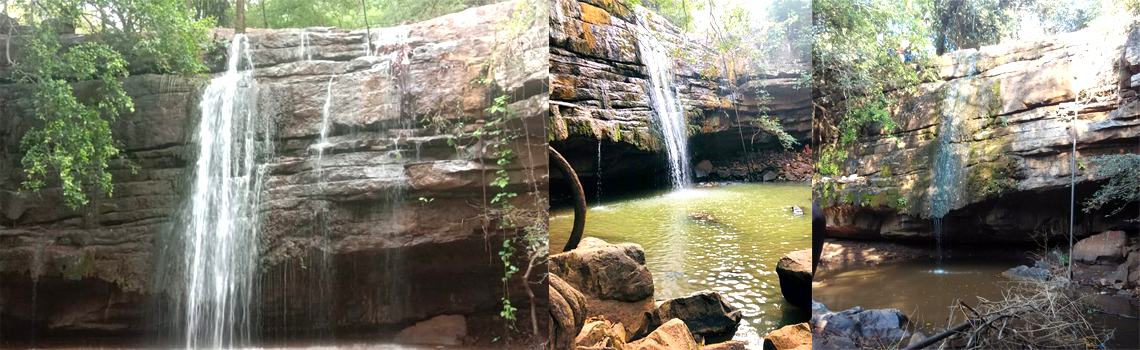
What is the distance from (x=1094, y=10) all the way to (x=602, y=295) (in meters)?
2.25

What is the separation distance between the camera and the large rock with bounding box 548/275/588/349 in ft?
7.41

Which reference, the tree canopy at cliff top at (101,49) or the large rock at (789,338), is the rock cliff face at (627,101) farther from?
the large rock at (789,338)

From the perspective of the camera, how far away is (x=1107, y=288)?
238cm

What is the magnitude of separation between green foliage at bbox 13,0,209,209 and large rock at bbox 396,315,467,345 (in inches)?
52.2

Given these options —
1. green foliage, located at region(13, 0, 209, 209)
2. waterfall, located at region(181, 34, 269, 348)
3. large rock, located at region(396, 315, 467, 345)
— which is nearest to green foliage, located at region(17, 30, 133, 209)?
green foliage, located at region(13, 0, 209, 209)

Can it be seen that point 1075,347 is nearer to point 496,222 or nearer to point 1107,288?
point 1107,288

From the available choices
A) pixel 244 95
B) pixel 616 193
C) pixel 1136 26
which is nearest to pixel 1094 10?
pixel 1136 26

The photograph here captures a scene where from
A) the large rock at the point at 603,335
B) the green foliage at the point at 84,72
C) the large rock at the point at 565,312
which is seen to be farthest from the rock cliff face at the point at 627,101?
the green foliage at the point at 84,72

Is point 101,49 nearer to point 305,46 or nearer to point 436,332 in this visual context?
point 305,46

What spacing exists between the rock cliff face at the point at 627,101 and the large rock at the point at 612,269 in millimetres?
231

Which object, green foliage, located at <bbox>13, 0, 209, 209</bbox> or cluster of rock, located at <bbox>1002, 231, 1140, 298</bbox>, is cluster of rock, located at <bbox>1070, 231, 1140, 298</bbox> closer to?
cluster of rock, located at <bbox>1002, 231, 1140, 298</bbox>

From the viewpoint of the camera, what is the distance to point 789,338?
226cm

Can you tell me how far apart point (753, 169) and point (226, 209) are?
1.96 meters

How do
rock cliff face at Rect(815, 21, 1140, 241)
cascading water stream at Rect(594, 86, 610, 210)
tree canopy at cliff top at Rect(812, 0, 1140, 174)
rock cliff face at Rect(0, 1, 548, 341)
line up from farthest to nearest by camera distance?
tree canopy at cliff top at Rect(812, 0, 1140, 174) → rock cliff face at Rect(815, 21, 1140, 241) → rock cliff face at Rect(0, 1, 548, 341) → cascading water stream at Rect(594, 86, 610, 210)
